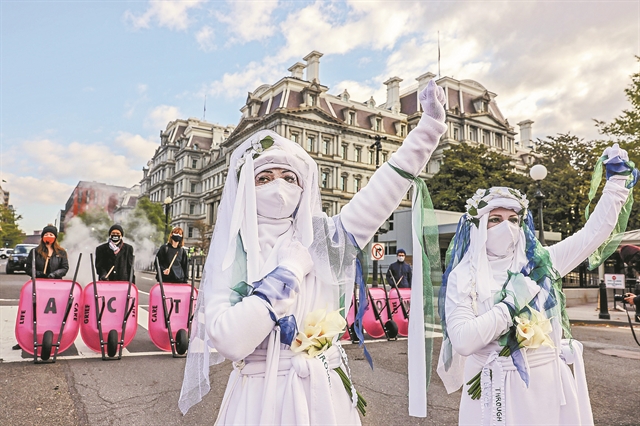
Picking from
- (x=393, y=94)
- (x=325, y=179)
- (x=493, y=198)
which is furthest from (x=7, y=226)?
(x=493, y=198)

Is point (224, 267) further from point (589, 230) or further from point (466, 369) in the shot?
point (589, 230)

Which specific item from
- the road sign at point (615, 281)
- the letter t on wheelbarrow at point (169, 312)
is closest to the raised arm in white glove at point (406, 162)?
the letter t on wheelbarrow at point (169, 312)

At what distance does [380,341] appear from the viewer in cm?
910

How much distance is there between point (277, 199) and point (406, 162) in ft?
1.92

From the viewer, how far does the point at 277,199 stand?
209 cm

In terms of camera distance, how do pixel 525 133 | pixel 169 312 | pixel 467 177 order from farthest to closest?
pixel 525 133, pixel 467 177, pixel 169 312

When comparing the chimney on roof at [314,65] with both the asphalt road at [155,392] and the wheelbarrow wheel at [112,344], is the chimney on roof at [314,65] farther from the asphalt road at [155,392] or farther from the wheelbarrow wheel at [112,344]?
the wheelbarrow wheel at [112,344]

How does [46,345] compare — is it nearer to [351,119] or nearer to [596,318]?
[596,318]

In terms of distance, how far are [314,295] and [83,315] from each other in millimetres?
6187

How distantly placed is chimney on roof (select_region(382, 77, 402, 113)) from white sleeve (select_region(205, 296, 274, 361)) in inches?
2581

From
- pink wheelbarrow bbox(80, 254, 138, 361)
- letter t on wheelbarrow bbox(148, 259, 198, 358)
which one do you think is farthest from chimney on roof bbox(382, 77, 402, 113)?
pink wheelbarrow bbox(80, 254, 138, 361)

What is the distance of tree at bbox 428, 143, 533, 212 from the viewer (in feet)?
136

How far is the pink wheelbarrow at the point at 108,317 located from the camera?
6.89 m

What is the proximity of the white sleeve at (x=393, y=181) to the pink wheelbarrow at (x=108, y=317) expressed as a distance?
5.93 m
